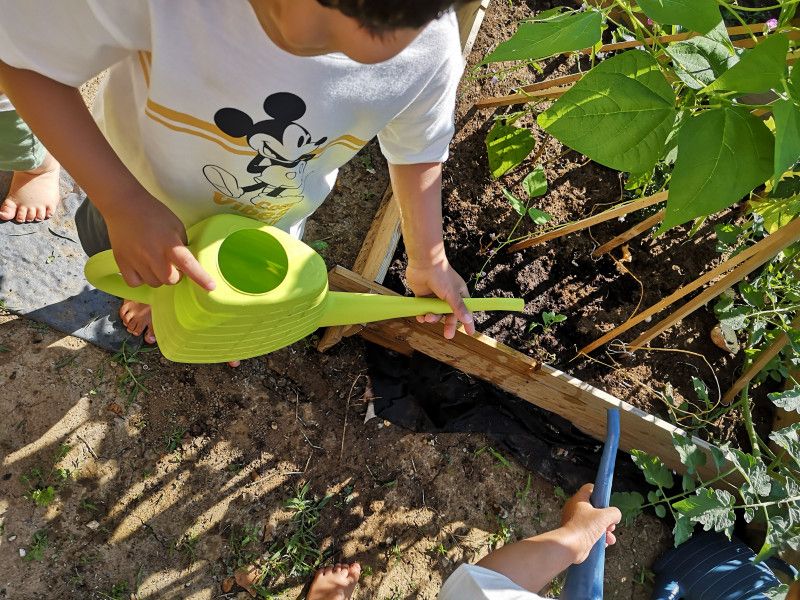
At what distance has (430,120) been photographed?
1.12 metres

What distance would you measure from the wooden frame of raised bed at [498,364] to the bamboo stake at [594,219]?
37 centimetres

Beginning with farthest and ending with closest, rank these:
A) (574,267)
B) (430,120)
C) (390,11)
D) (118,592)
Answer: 1. (574,267)
2. (118,592)
3. (430,120)
4. (390,11)

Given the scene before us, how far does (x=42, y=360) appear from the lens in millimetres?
1792

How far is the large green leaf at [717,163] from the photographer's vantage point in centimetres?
99

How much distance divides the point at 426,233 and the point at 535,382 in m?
0.83

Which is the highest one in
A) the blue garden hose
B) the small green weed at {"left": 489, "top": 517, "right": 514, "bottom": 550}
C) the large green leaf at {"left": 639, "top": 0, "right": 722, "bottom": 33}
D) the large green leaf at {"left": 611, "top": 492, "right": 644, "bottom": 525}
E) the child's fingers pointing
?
the large green leaf at {"left": 639, "top": 0, "right": 722, "bottom": 33}

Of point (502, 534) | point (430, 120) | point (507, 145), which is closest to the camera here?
point (430, 120)

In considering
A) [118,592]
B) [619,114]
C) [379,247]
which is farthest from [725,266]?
[118,592]

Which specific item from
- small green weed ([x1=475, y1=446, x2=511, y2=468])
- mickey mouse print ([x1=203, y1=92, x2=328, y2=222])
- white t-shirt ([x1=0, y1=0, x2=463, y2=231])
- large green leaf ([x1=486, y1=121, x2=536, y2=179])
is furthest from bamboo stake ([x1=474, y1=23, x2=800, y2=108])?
small green weed ([x1=475, y1=446, x2=511, y2=468])

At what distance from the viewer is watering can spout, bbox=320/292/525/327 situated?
1278 mm

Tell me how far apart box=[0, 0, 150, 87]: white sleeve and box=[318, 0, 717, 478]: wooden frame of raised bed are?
0.99 metres

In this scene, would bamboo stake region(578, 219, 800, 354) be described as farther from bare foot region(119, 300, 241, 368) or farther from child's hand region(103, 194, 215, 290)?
bare foot region(119, 300, 241, 368)

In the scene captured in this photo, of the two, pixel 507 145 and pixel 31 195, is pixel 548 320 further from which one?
pixel 31 195

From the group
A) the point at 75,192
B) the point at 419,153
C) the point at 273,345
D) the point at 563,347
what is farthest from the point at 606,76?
the point at 75,192
